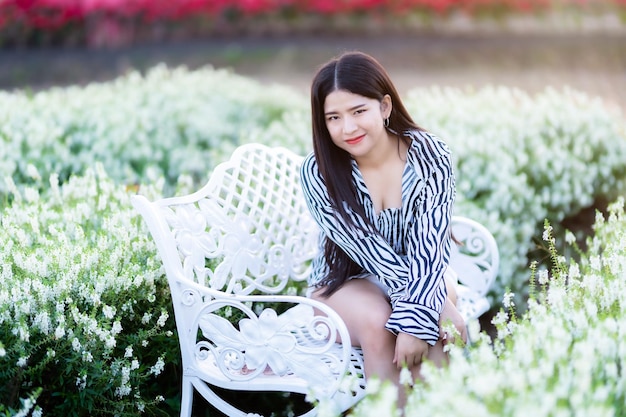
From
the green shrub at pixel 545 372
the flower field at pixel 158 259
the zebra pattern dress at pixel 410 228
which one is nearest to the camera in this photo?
the green shrub at pixel 545 372

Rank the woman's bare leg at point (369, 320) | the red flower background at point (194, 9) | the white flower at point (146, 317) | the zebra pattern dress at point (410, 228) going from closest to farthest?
the woman's bare leg at point (369, 320)
the zebra pattern dress at point (410, 228)
the white flower at point (146, 317)
the red flower background at point (194, 9)

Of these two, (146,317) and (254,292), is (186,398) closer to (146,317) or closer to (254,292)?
(146,317)

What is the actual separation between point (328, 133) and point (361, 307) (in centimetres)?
72

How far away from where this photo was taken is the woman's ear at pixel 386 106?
3.16 metres

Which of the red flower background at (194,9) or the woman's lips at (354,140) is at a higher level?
the red flower background at (194,9)

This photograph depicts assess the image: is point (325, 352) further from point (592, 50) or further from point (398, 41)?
point (398, 41)

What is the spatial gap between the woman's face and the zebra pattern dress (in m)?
0.17

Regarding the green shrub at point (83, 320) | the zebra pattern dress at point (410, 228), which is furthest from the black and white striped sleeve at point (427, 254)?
the green shrub at point (83, 320)

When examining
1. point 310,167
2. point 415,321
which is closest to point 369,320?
point 415,321

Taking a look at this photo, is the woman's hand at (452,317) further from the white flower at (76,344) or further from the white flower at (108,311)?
the white flower at (76,344)

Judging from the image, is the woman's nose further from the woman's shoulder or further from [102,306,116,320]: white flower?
[102,306,116,320]: white flower

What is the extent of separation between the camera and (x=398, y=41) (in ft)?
49.1

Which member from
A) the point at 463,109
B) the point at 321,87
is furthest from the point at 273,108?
the point at 321,87

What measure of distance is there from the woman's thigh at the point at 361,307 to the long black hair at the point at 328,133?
0.07m
